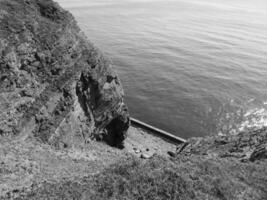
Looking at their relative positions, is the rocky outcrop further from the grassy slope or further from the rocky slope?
the grassy slope

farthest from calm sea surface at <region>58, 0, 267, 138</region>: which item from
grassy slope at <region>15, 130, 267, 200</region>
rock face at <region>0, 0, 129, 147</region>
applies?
grassy slope at <region>15, 130, 267, 200</region>

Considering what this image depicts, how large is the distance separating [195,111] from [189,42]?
1753 inches

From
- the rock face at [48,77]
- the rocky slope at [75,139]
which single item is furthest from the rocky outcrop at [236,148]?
the rock face at [48,77]

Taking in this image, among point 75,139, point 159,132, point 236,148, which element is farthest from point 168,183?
point 159,132

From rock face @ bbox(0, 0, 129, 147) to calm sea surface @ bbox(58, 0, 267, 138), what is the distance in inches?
740

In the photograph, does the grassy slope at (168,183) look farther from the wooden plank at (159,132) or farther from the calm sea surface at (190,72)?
the calm sea surface at (190,72)

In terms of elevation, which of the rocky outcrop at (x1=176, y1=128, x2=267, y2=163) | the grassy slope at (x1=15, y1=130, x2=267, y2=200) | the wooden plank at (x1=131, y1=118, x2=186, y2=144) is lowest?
the wooden plank at (x1=131, y1=118, x2=186, y2=144)

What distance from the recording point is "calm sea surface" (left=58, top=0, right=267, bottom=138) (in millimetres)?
43969

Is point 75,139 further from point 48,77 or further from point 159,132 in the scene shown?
point 159,132

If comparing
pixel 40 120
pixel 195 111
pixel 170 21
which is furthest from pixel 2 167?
pixel 170 21

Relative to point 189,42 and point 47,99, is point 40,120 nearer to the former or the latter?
point 47,99

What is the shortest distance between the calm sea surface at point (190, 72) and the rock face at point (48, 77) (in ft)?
61.7

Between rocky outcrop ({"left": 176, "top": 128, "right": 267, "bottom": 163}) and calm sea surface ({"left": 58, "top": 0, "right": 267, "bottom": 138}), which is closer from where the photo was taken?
rocky outcrop ({"left": 176, "top": 128, "right": 267, "bottom": 163})

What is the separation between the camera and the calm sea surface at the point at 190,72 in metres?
44.0
